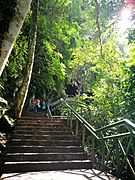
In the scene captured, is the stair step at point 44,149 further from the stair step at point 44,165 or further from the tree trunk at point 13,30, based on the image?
the tree trunk at point 13,30

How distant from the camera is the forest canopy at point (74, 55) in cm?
662

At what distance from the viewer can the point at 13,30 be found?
3.51 metres

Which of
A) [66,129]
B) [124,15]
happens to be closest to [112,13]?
[124,15]

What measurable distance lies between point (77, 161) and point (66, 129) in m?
2.52

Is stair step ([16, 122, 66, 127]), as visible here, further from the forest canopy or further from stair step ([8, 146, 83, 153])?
stair step ([8, 146, 83, 153])

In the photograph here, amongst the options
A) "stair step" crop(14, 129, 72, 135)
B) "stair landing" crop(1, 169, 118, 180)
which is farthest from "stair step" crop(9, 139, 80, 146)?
"stair landing" crop(1, 169, 118, 180)

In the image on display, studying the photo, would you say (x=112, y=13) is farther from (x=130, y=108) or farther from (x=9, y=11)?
(x=9, y=11)

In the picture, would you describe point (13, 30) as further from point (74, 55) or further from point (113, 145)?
point (74, 55)

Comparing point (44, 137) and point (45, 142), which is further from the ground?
point (44, 137)

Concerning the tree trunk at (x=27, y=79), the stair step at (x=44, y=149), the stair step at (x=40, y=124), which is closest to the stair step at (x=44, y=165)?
the stair step at (x=44, y=149)

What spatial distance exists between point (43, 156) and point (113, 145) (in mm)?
1826

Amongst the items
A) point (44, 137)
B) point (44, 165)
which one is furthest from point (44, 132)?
point (44, 165)

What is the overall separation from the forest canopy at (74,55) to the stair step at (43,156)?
1899mm

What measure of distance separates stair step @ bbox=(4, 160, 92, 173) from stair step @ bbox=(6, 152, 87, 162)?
0.33 meters
